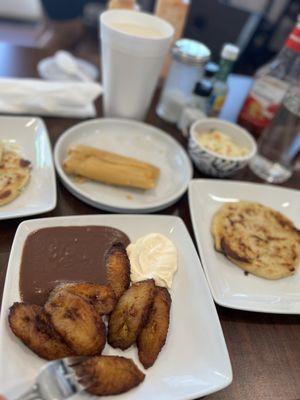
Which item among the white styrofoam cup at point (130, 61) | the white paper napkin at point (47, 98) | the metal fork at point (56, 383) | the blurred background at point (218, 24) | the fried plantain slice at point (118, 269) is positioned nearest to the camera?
the metal fork at point (56, 383)

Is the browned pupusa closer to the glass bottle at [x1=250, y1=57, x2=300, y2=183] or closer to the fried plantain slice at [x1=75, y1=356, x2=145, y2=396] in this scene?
the glass bottle at [x1=250, y1=57, x2=300, y2=183]

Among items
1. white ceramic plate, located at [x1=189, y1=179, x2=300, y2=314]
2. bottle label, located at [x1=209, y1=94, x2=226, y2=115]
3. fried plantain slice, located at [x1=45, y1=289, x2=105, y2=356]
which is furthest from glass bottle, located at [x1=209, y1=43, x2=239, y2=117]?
fried plantain slice, located at [x1=45, y1=289, x2=105, y2=356]

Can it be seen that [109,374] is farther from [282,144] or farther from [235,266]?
[282,144]

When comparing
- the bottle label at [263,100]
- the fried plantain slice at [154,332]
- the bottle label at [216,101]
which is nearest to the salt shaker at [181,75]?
the bottle label at [216,101]

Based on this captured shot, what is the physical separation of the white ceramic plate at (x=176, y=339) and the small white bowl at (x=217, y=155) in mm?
367

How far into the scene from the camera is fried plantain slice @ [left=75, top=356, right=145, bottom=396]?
625 mm

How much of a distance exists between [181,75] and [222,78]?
183 mm

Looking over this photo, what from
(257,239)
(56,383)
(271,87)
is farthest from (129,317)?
(271,87)

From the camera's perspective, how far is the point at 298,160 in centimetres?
151

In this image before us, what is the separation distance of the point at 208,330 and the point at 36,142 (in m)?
0.87

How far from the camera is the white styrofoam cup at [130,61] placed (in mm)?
1212

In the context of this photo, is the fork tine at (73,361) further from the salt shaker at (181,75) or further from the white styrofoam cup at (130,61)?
the salt shaker at (181,75)

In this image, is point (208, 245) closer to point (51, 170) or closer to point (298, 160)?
point (51, 170)

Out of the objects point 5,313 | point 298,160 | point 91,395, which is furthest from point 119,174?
point 298,160
